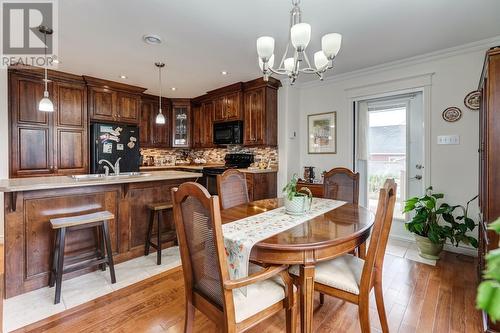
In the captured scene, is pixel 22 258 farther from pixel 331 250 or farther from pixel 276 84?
pixel 276 84

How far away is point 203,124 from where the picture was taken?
18.4 feet

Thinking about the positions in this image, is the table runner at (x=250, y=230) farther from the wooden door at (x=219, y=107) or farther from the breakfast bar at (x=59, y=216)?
the wooden door at (x=219, y=107)

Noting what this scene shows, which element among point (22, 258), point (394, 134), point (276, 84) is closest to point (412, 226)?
point (394, 134)

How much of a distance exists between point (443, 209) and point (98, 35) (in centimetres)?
439

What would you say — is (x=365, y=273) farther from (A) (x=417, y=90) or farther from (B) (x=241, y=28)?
(A) (x=417, y=90)

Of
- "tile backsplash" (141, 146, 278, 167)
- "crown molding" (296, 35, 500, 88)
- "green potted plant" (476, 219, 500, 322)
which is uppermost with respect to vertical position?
"crown molding" (296, 35, 500, 88)

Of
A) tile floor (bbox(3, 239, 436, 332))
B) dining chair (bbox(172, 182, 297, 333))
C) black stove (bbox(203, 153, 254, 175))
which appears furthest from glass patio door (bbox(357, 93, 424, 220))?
dining chair (bbox(172, 182, 297, 333))

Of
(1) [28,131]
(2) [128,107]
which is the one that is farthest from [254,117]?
(1) [28,131]

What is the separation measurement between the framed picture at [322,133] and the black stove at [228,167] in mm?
1205

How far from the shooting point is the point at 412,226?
2967mm

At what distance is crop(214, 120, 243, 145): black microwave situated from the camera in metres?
4.71

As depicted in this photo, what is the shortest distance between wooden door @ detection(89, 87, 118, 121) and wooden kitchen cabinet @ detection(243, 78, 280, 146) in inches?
95.0

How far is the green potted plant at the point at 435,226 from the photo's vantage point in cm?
279

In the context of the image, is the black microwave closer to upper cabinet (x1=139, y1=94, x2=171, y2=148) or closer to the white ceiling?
the white ceiling
